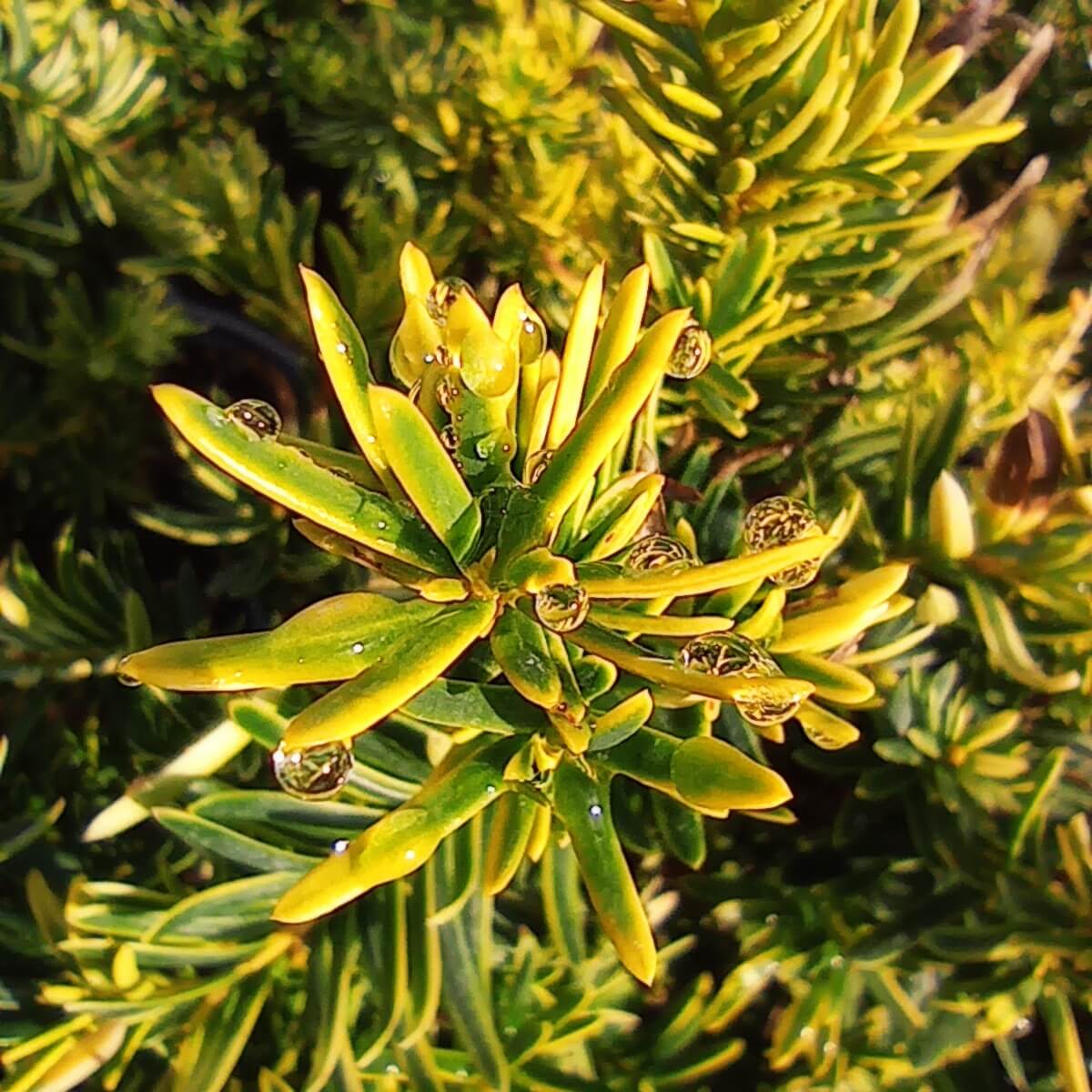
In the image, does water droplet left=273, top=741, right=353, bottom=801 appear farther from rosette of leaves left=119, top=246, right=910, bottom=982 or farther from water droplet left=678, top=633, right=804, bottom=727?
water droplet left=678, top=633, right=804, bottom=727

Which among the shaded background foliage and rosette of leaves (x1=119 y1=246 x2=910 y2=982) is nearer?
rosette of leaves (x1=119 y1=246 x2=910 y2=982)

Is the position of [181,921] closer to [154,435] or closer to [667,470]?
[667,470]

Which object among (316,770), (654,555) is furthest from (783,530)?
(316,770)

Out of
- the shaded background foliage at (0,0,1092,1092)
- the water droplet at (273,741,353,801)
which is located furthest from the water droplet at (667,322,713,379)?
the water droplet at (273,741,353,801)

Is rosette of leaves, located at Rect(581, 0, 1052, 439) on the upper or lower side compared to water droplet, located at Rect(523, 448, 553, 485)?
upper

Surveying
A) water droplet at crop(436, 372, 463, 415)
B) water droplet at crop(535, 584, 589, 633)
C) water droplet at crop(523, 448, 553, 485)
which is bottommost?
water droplet at crop(535, 584, 589, 633)

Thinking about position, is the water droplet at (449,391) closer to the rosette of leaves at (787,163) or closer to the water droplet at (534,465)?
the water droplet at (534,465)

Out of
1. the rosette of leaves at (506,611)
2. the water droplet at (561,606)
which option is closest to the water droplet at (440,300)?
the rosette of leaves at (506,611)
